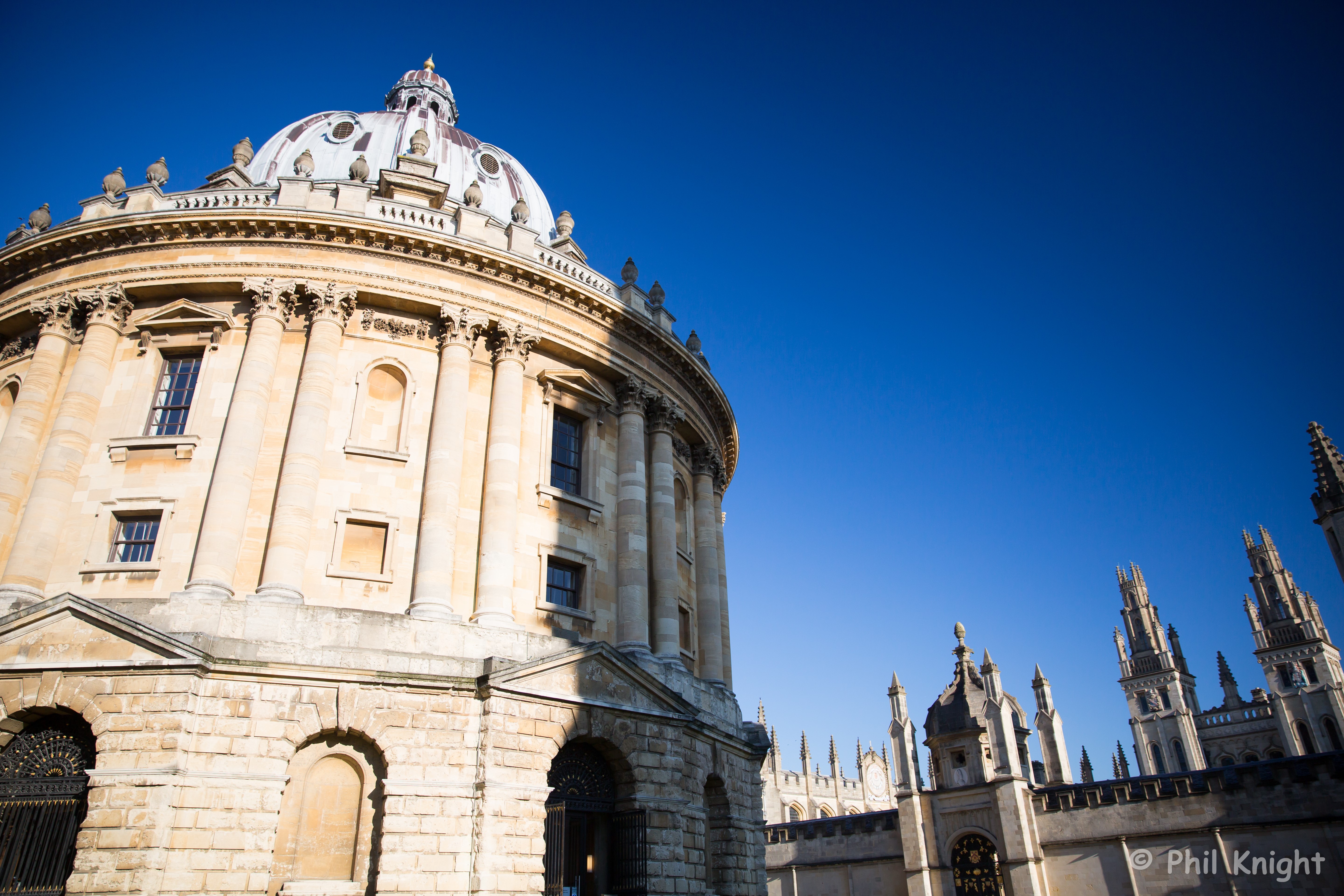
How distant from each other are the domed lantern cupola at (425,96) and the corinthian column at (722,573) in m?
25.6

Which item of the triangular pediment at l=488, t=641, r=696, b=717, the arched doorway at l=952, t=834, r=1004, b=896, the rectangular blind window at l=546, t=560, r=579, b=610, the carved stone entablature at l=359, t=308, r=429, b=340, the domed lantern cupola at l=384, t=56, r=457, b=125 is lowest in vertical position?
the arched doorway at l=952, t=834, r=1004, b=896

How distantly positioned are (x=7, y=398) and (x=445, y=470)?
1321cm

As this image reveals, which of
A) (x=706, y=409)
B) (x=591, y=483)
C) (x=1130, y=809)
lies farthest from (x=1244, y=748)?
(x=591, y=483)

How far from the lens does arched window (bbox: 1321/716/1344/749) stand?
7769 cm

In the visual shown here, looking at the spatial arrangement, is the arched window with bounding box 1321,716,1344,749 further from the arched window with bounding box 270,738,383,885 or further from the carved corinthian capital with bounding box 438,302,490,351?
the arched window with bounding box 270,738,383,885

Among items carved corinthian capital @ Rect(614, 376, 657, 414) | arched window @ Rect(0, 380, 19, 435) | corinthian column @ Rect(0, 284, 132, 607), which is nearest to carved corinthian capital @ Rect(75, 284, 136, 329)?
corinthian column @ Rect(0, 284, 132, 607)

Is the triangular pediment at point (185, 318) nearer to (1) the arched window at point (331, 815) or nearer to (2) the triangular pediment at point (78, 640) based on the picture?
(2) the triangular pediment at point (78, 640)

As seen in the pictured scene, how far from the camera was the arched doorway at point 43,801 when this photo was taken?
51.8 ft

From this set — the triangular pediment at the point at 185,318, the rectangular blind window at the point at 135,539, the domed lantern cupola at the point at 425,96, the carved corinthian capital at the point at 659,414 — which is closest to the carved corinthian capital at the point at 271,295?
the triangular pediment at the point at 185,318

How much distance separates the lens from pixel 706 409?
30.9m

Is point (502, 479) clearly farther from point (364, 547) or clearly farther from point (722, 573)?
point (722, 573)

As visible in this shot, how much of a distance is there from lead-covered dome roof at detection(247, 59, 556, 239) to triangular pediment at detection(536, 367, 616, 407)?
39.4 feet

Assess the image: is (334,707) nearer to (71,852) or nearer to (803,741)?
(71,852)

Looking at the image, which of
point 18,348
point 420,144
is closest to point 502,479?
point 18,348
